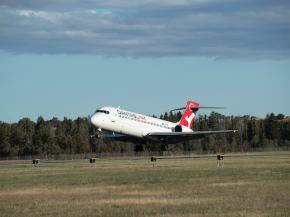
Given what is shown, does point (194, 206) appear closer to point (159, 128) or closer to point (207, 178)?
point (207, 178)

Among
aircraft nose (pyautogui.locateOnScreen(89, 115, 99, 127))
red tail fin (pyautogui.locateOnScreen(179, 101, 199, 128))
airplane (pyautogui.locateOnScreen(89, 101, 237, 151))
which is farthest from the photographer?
red tail fin (pyautogui.locateOnScreen(179, 101, 199, 128))

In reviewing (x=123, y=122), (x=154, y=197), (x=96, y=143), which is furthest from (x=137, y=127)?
(x=96, y=143)

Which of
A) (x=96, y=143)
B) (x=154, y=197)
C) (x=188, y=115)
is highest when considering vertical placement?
(x=188, y=115)

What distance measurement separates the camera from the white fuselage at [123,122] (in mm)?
48062

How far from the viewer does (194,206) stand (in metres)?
19.7

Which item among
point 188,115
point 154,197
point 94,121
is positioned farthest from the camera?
point 188,115

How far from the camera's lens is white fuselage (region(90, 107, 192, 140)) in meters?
48.1

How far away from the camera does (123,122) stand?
50.2 metres

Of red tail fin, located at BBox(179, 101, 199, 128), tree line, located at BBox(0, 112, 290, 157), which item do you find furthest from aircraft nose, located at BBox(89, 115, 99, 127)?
tree line, located at BBox(0, 112, 290, 157)

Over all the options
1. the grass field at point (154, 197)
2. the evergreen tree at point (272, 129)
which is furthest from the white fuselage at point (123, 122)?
the evergreen tree at point (272, 129)

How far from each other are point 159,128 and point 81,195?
32.2 metres

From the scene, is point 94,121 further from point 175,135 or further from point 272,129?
point 272,129

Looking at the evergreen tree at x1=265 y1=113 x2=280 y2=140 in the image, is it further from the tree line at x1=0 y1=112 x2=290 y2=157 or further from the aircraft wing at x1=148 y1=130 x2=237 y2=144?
the aircraft wing at x1=148 y1=130 x2=237 y2=144

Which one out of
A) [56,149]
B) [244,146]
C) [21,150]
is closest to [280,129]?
[244,146]
